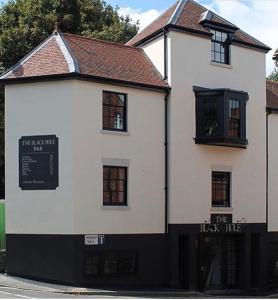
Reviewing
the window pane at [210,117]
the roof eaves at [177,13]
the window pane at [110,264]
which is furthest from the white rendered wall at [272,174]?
the window pane at [110,264]

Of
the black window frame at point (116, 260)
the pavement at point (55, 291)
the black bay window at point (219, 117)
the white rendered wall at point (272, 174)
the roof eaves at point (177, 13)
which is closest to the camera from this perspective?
the pavement at point (55, 291)

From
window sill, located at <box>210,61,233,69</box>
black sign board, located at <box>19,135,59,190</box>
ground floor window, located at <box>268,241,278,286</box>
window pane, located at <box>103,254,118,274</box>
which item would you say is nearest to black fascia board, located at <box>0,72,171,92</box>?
black sign board, located at <box>19,135,59,190</box>

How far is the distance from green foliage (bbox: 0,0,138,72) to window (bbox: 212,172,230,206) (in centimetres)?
1207

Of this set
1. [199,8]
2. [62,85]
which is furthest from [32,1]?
[62,85]

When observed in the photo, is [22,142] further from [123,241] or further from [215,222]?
[215,222]

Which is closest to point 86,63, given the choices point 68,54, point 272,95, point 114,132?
point 68,54

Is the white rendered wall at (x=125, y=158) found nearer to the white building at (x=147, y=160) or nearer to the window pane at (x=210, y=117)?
the white building at (x=147, y=160)

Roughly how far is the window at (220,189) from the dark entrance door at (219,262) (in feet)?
5.17

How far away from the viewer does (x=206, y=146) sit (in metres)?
26.6

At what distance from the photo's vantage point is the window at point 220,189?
27078mm

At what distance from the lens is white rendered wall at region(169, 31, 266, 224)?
25.7 metres

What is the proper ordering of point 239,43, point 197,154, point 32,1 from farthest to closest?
point 32,1
point 239,43
point 197,154

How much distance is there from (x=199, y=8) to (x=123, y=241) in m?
11.6

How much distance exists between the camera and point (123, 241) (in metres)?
24.1
